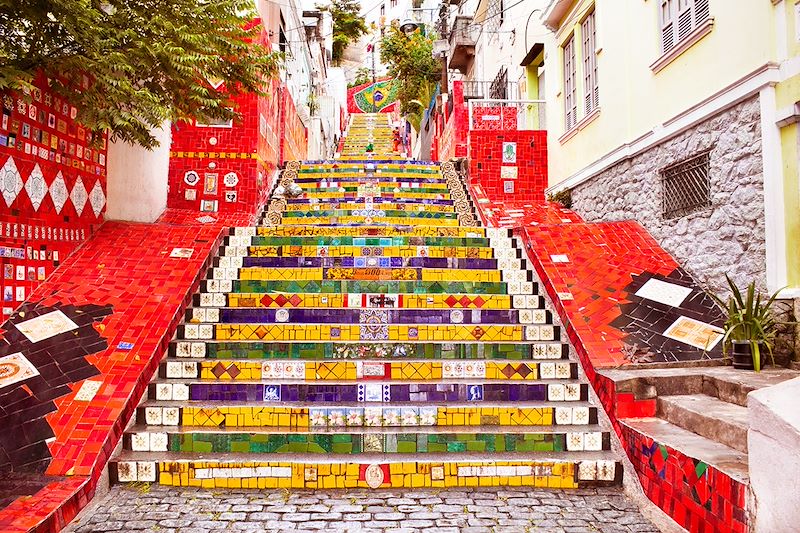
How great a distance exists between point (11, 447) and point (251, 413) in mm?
1622

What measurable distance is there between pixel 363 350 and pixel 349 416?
790 mm

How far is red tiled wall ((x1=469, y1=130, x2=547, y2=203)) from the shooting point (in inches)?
450

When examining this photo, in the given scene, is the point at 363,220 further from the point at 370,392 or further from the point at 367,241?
the point at 370,392

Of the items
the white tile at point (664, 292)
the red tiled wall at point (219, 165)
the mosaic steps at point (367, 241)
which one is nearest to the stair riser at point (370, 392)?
the white tile at point (664, 292)

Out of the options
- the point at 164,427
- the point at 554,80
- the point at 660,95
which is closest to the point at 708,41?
the point at 660,95

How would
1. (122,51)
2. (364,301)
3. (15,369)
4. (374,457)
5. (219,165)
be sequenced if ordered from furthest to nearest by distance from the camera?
1. (219,165)
2. (364,301)
3. (122,51)
4. (15,369)
5. (374,457)

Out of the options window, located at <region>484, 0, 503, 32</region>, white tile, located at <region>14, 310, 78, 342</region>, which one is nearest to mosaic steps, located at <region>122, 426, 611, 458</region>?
white tile, located at <region>14, 310, 78, 342</region>

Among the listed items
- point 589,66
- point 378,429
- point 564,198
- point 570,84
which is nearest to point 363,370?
point 378,429

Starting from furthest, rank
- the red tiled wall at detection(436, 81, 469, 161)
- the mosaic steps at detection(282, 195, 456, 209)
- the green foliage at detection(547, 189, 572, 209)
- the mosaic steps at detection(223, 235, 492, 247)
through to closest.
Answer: the red tiled wall at detection(436, 81, 469, 161) → the green foliage at detection(547, 189, 572, 209) → the mosaic steps at detection(282, 195, 456, 209) → the mosaic steps at detection(223, 235, 492, 247)

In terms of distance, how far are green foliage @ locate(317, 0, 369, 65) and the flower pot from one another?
3365 centimetres

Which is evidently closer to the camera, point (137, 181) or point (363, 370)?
point (363, 370)

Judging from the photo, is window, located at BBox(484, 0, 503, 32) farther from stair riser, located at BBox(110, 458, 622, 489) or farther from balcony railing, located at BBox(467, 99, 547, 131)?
stair riser, located at BBox(110, 458, 622, 489)

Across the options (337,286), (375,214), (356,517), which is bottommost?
(356,517)

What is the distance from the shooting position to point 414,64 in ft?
76.9
